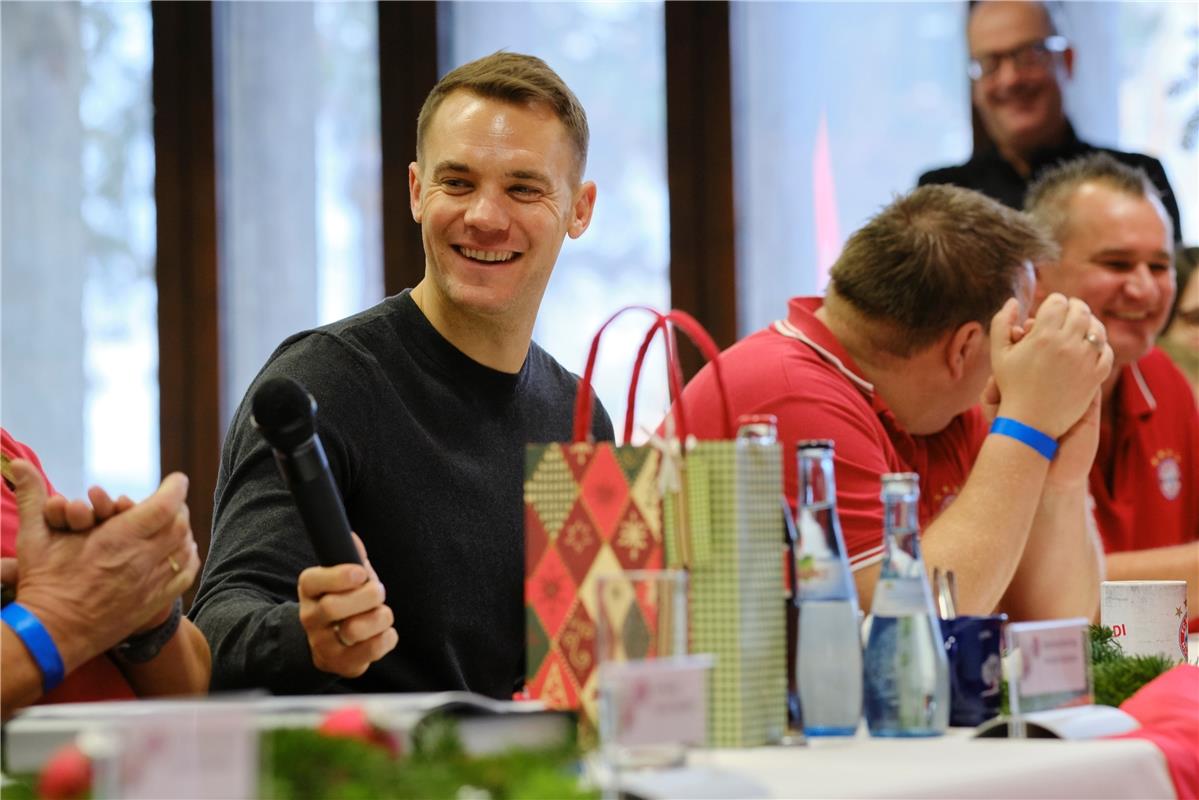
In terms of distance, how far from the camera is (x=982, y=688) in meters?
1.20

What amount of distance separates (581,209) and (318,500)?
1017mm

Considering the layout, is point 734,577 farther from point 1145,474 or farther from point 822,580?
point 1145,474

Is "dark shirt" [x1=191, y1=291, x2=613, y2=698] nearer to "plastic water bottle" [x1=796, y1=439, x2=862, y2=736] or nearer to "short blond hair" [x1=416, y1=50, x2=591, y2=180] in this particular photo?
"short blond hair" [x1=416, y1=50, x2=591, y2=180]

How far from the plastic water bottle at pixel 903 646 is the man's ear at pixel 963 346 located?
0.91 m

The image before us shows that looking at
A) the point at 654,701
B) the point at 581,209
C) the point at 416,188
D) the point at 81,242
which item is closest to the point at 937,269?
the point at 581,209

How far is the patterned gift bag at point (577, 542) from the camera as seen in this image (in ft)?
3.60

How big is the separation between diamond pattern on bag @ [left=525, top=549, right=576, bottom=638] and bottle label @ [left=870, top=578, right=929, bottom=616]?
24 centimetres

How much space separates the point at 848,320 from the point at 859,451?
0.81 feet

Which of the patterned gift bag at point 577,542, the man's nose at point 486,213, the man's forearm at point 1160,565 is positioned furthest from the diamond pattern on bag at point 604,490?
the man's forearm at point 1160,565

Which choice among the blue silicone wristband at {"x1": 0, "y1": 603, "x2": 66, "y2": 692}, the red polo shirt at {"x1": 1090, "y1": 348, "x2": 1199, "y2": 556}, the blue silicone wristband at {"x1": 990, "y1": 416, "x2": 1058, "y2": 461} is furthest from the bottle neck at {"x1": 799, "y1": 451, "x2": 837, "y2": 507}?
the red polo shirt at {"x1": 1090, "y1": 348, "x2": 1199, "y2": 556}

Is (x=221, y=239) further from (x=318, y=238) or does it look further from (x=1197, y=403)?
(x=1197, y=403)

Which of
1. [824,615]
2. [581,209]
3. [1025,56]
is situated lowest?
[824,615]

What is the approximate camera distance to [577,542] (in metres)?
1.12

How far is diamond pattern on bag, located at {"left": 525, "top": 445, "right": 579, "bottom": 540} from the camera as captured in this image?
113 centimetres
